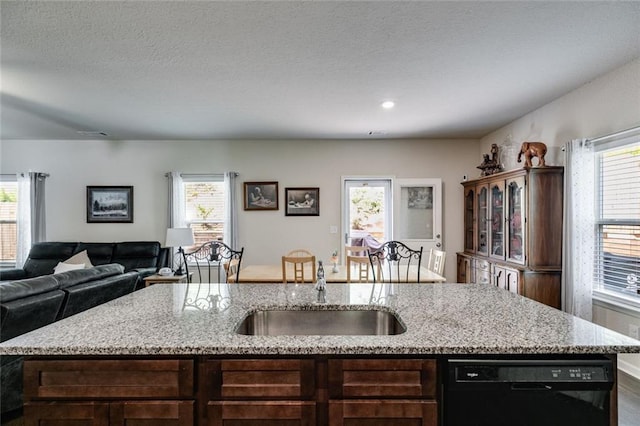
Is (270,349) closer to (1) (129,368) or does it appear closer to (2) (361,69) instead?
(1) (129,368)

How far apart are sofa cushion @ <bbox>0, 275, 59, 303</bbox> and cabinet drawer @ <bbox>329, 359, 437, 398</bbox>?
2220 millimetres

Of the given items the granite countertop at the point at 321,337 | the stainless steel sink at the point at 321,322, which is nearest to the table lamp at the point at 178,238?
the granite countertop at the point at 321,337

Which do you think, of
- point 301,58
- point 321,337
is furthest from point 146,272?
point 321,337

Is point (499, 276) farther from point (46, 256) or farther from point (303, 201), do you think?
point (46, 256)

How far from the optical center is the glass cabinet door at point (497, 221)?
3.94 metres

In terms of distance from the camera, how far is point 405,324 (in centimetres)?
138

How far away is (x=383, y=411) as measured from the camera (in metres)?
1.16

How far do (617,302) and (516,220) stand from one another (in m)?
1.14

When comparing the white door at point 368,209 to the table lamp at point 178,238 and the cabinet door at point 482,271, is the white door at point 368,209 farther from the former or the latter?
the table lamp at point 178,238

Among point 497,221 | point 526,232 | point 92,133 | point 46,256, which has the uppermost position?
point 92,133

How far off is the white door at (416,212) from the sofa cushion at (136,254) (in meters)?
3.76

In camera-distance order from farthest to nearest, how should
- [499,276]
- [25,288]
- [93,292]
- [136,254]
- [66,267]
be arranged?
[136,254], [66,267], [499,276], [93,292], [25,288]

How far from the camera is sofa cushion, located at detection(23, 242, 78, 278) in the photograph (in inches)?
189

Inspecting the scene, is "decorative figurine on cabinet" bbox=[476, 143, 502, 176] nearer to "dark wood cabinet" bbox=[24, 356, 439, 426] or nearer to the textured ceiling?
the textured ceiling
